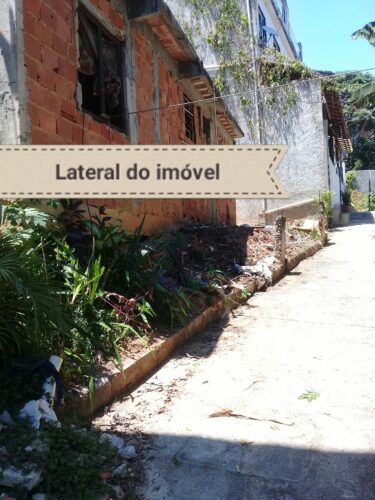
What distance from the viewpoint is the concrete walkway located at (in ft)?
7.64

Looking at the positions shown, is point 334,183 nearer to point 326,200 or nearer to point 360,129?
point 326,200

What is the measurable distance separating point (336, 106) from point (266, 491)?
1538cm

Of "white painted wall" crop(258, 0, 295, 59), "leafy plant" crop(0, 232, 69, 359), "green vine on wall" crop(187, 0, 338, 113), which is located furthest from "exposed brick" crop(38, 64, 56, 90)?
"white painted wall" crop(258, 0, 295, 59)

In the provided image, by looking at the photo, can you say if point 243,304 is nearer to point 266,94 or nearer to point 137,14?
point 137,14

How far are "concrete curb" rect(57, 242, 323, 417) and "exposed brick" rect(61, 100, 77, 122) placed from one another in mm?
2386

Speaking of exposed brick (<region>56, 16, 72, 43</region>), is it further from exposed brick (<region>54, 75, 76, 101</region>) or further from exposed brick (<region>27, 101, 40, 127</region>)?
exposed brick (<region>27, 101, 40, 127</region>)

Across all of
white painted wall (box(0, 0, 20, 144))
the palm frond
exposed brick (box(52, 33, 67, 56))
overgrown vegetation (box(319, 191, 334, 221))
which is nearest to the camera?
white painted wall (box(0, 0, 20, 144))

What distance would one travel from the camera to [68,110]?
4.55 meters

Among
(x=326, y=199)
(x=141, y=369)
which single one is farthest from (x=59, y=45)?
(x=326, y=199)

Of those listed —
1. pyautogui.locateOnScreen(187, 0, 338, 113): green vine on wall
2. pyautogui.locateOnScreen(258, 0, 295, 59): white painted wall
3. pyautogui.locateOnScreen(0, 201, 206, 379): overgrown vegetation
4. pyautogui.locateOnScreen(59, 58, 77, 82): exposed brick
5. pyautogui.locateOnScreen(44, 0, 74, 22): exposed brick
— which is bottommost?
pyautogui.locateOnScreen(0, 201, 206, 379): overgrown vegetation

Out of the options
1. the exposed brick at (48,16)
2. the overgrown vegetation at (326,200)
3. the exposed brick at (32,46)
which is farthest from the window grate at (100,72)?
the overgrown vegetation at (326,200)

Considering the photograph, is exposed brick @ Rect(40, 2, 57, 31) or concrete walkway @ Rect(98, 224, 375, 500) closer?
concrete walkway @ Rect(98, 224, 375, 500)

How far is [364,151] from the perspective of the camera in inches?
1296

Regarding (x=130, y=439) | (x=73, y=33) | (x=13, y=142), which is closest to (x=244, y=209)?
(x=73, y=33)
